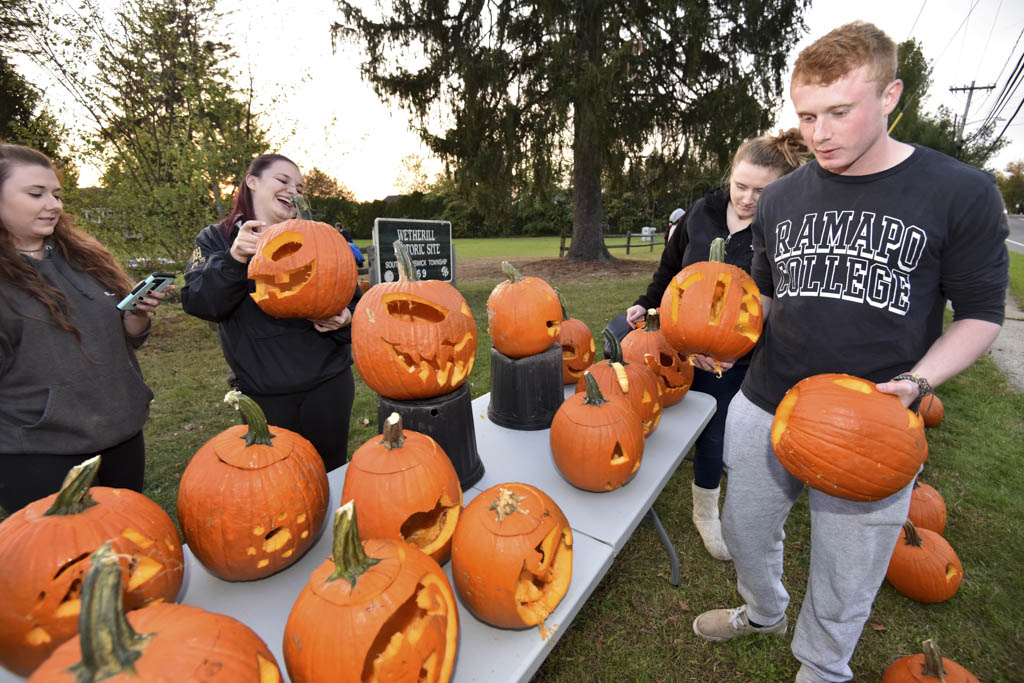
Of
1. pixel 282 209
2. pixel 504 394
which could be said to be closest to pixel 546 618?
pixel 504 394

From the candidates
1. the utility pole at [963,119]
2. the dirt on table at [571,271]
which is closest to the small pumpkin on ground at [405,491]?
the dirt on table at [571,271]

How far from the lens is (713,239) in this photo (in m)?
2.69

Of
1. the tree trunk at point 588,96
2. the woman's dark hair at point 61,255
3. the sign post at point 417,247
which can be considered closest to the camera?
the woman's dark hair at point 61,255

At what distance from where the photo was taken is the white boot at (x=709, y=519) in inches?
125

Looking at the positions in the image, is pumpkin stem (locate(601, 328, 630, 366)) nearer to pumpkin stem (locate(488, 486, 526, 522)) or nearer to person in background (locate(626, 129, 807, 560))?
person in background (locate(626, 129, 807, 560))

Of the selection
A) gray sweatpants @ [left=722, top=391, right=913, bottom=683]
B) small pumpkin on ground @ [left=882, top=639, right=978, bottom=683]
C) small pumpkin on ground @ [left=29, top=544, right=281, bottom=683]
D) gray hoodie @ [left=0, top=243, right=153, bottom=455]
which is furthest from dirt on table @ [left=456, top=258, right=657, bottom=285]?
small pumpkin on ground @ [left=29, top=544, right=281, bottom=683]

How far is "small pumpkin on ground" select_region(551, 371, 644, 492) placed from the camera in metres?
1.93

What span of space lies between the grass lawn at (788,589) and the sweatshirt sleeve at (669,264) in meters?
1.65

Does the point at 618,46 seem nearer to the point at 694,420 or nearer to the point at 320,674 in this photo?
the point at 694,420

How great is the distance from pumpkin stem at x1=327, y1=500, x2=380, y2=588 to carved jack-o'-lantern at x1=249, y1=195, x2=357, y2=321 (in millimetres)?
1315

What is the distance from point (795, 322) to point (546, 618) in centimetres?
137

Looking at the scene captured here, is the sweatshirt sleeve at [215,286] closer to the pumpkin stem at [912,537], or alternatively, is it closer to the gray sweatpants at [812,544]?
the gray sweatpants at [812,544]

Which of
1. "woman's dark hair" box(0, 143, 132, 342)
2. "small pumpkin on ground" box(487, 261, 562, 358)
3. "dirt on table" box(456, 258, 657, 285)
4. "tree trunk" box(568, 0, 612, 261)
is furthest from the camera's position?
"dirt on table" box(456, 258, 657, 285)

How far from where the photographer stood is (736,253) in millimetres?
2596
